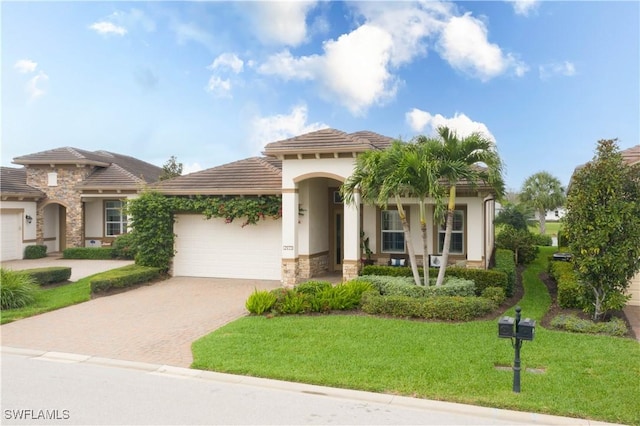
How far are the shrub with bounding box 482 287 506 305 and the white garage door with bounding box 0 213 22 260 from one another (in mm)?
22377

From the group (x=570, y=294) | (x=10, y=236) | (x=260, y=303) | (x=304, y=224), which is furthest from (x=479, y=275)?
(x=10, y=236)

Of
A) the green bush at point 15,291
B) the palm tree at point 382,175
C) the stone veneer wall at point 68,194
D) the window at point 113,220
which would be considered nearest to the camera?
the palm tree at point 382,175

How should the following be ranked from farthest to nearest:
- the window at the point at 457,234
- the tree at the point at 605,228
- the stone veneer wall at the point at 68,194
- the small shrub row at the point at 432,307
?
the stone veneer wall at the point at 68,194 → the window at the point at 457,234 → the small shrub row at the point at 432,307 → the tree at the point at 605,228

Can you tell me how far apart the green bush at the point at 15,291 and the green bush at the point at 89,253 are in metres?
8.93

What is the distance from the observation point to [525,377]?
672 centimetres

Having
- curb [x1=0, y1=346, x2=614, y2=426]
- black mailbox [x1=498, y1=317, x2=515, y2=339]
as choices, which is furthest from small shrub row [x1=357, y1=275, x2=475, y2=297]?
curb [x1=0, y1=346, x2=614, y2=426]

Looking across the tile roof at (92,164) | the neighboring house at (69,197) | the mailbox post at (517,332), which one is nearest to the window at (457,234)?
the mailbox post at (517,332)

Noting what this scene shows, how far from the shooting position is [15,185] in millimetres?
23266

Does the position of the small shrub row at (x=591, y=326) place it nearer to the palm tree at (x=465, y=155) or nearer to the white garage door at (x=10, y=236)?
the palm tree at (x=465, y=155)

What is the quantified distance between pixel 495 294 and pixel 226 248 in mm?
9897

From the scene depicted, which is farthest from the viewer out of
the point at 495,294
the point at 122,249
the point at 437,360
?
the point at 122,249

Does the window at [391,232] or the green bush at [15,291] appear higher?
the window at [391,232]

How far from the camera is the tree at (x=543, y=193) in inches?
1481

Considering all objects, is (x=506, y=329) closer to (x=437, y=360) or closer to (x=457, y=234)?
(x=437, y=360)
